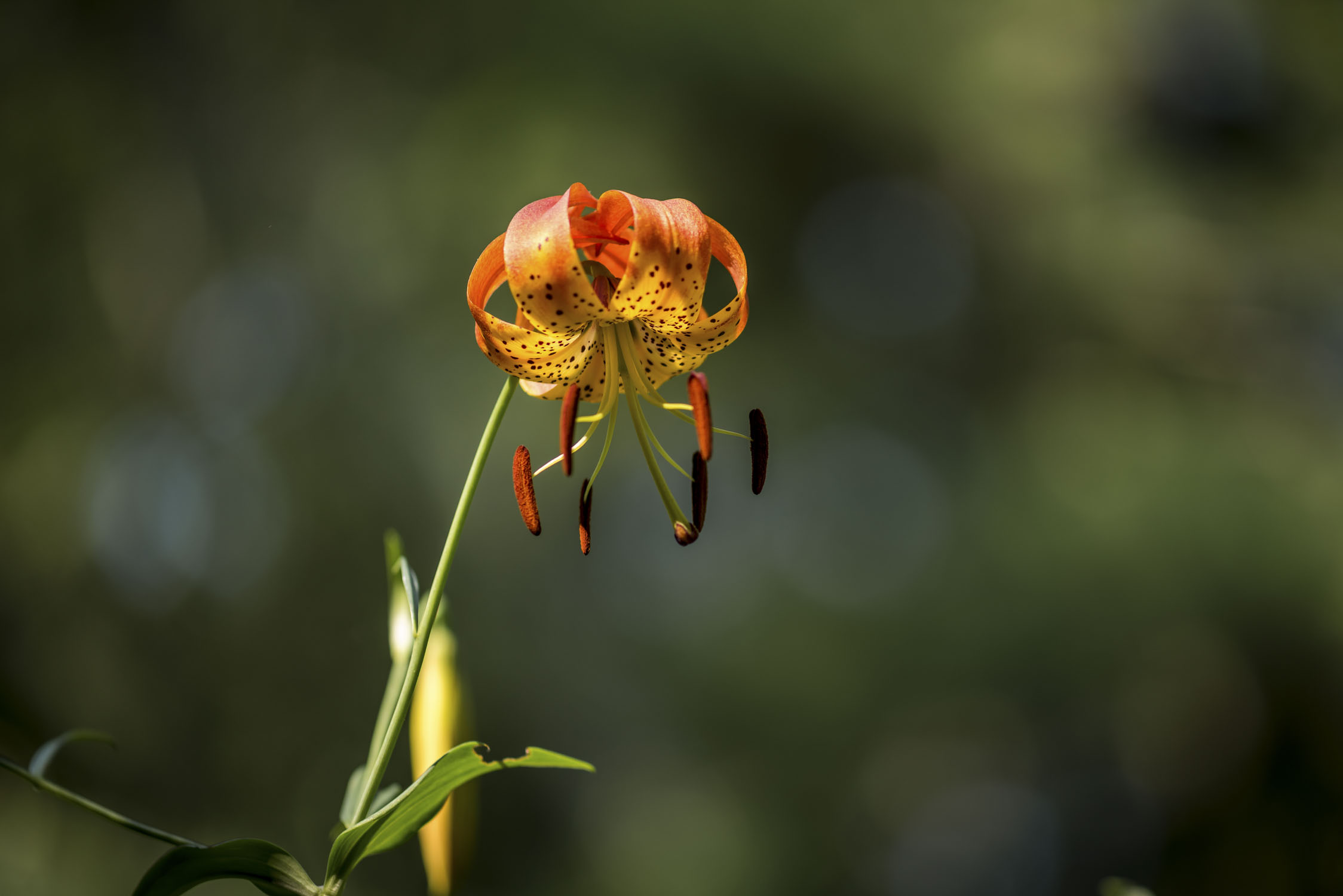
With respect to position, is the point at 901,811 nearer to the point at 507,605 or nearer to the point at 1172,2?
the point at 507,605

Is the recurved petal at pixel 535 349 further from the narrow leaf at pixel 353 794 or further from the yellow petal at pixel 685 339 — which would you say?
the narrow leaf at pixel 353 794

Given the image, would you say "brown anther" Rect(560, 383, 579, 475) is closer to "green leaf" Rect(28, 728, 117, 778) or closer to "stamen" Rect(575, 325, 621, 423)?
"stamen" Rect(575, 325, 621, 423)

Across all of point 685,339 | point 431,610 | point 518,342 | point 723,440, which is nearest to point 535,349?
point 518,342

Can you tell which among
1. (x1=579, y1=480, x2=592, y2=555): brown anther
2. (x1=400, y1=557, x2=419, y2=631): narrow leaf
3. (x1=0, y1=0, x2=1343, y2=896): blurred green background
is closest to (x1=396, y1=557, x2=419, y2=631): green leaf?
(x1=400, y1=557, x2=419, y2=631): narrow leaf

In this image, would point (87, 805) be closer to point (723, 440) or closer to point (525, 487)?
point (525, 487)

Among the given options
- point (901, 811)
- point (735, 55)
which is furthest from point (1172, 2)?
point (901, 811)
